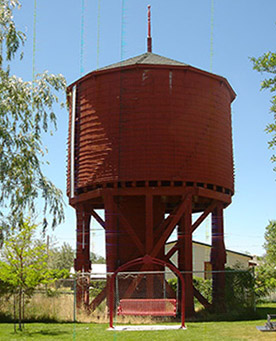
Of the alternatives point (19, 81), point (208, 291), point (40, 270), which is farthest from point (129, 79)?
point (208, 291)

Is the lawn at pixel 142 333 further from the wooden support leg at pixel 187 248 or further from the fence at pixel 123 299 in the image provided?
the wooden support leg at pixel 187 248

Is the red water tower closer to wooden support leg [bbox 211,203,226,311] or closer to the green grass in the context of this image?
wooden support leg [bbox 211,203,226,311]

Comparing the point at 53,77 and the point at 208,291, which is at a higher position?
the point at 53,77

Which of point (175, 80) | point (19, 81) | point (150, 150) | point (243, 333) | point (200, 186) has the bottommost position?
point (243, 333)

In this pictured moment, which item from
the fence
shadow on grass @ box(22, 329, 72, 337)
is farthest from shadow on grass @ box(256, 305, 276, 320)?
shadow on grass @ box(22, 329, 72, 337)

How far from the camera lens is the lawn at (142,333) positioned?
12.6 metres

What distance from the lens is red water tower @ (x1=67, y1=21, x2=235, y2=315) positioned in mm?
18312

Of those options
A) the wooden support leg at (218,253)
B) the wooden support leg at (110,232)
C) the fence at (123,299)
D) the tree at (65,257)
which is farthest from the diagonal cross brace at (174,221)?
the tree at (65,257)

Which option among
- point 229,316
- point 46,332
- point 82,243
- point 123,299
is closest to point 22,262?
point 46,332

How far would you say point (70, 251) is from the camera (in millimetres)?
67375

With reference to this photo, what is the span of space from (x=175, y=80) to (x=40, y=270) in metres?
8.46

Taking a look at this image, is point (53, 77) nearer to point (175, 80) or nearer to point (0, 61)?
point (0, 61)

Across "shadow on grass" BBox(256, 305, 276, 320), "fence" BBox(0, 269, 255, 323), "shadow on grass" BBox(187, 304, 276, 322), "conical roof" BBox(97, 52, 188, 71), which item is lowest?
"shadow on grass" BBox(256, 305, 276, 320)

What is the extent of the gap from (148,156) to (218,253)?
496 cm
